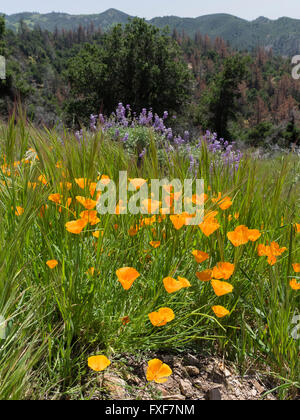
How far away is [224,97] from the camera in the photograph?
2781 centimetres

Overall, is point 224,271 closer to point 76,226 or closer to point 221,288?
point 221,288

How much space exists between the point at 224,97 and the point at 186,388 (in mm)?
29285

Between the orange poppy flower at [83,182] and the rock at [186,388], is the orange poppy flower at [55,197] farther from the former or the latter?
the rock at [186,388]

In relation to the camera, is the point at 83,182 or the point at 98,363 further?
the point at 83,182

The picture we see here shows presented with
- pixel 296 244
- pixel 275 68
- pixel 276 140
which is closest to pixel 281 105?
pixel 275 68

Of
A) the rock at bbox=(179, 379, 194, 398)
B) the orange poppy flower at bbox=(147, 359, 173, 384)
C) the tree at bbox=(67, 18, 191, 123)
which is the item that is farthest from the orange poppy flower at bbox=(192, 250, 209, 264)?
the tree at bbox=(67, 18, 191, 123)

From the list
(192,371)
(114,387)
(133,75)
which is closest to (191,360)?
(192,371)

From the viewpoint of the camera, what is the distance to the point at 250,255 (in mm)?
1327

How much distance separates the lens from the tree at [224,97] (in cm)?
2653

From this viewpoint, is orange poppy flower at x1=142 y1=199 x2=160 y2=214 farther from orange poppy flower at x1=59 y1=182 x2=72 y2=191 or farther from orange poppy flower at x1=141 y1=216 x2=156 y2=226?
orange poppy flower at x1=59 y1=182 x2=72 y2=191
